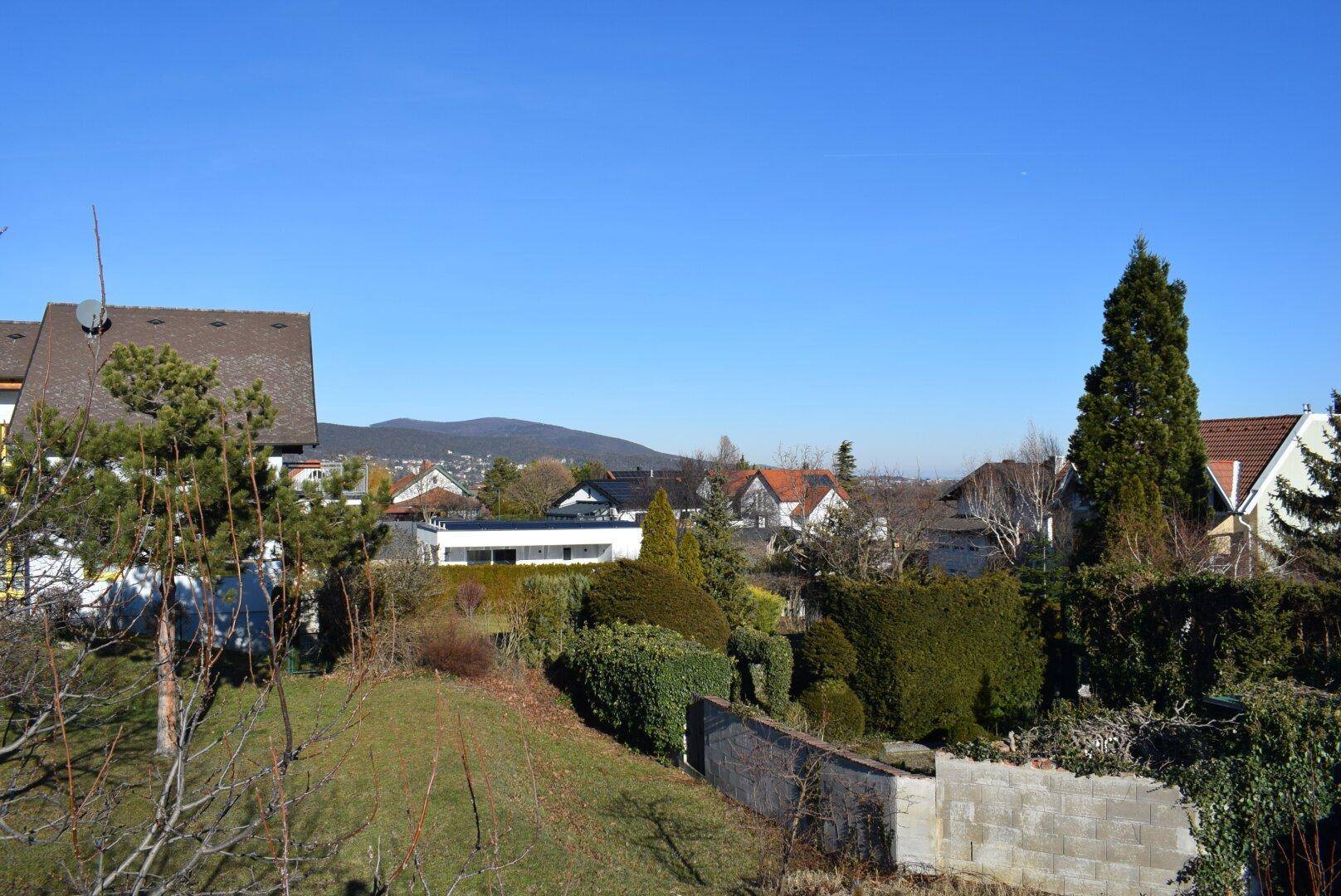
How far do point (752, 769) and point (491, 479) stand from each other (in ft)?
194

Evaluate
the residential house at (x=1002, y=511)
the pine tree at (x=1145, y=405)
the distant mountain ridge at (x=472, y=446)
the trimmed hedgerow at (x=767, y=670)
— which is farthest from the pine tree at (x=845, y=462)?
the distant mountain ridge at (x=472, y=446)

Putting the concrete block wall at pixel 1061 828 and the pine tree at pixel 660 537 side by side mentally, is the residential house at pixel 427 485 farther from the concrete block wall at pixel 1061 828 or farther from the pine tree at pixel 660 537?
the concrete block wall at pixel 1061 828

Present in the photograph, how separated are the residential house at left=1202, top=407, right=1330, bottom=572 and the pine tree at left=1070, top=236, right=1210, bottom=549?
72.8 inches

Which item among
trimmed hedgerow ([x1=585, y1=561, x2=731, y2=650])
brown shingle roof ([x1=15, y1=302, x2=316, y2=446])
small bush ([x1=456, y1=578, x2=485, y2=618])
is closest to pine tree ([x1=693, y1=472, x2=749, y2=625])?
small bush ([x1=456, y1=578, x2=485, y2=618])

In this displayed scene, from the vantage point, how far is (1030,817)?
914cm

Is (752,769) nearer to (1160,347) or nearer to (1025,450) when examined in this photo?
(1160,347)

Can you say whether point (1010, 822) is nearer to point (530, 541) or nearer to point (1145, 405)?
point (1145, 405)

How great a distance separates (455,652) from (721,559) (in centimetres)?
982

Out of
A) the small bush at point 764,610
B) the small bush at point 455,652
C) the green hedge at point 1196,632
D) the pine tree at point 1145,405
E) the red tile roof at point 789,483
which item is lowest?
the small bush at point 764,610

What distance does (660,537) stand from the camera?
23.6m

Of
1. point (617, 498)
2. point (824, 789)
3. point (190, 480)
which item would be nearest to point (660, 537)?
point (824, 789)

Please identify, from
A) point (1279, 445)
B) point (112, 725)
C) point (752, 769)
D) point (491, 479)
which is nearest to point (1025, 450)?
point (1279, 445)

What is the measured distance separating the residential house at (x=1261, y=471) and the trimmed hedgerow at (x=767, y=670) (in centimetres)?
1556

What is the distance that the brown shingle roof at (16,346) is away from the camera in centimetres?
2181
